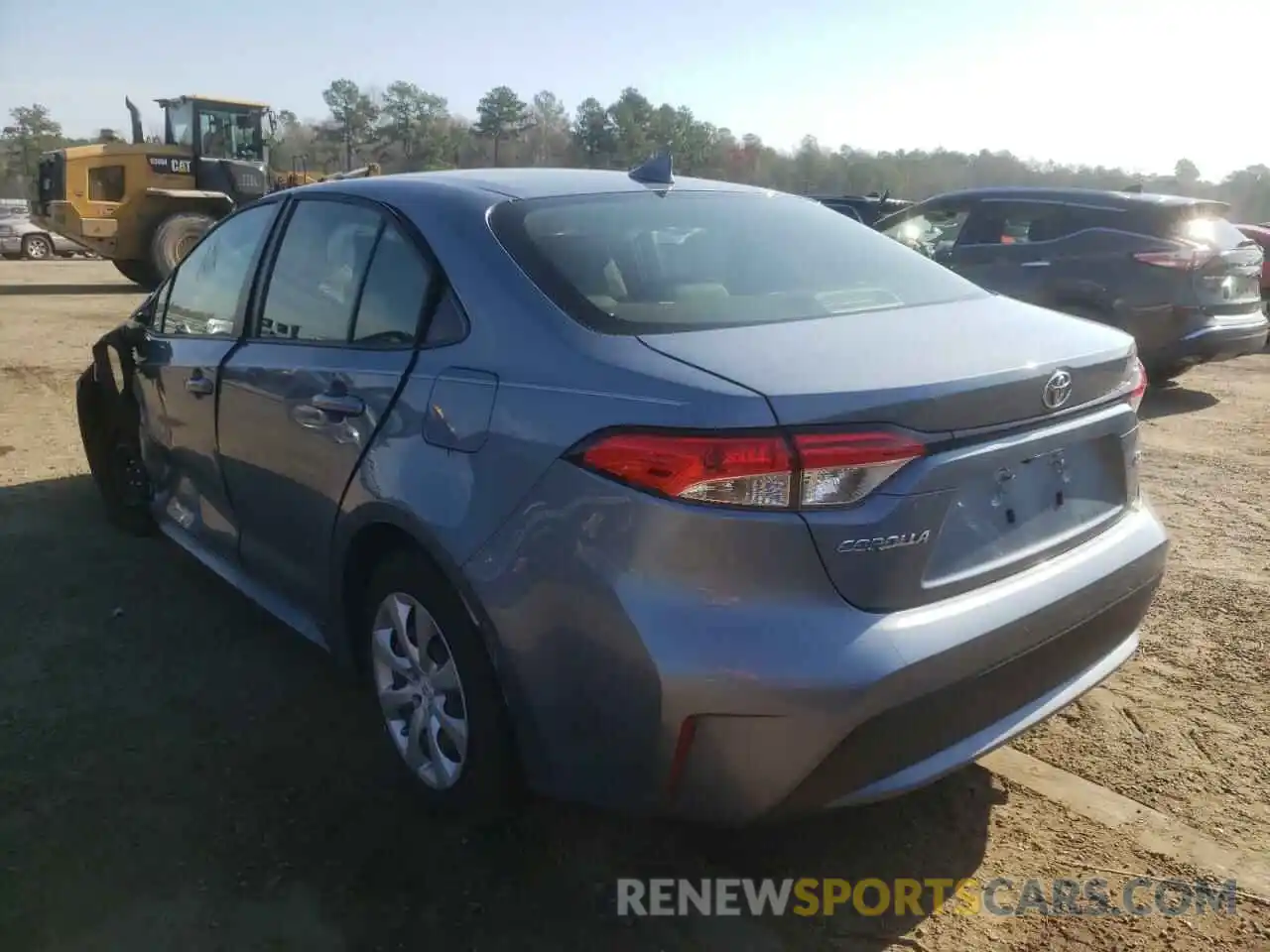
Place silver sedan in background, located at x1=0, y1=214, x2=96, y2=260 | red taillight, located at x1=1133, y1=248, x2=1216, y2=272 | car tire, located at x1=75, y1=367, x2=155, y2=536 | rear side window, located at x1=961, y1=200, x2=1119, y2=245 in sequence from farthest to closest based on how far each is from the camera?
silver sedan in background, located at x1=0, y1=214, x2=96, y2=260 < rear side window, located at x1=961, y1=200, x2=1119, y2=245 < red taillight, located at x1=1133, y1=248, x2=1216, y2=272 < car tire, located at x1=75, y1=367, x2=155, y2=536

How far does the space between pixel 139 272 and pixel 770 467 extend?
17386 mm

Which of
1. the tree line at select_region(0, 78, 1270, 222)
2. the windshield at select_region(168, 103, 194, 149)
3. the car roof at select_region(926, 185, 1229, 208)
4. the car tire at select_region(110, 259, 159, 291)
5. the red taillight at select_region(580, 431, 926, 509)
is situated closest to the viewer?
the red taillight at select_region(580, 431, 926, 509)

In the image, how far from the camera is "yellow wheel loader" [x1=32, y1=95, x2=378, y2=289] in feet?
52.2

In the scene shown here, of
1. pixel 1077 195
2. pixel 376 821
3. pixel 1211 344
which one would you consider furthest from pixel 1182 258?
pixel 376 821

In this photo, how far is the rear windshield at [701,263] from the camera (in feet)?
8.11

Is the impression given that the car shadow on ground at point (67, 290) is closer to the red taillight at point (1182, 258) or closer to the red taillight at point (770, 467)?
the red taillight at point (1182, 258)

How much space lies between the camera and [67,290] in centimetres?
1720

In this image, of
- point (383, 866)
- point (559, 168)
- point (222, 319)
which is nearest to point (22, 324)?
point (222, 319)

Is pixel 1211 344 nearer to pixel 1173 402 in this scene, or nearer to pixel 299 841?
pixel 1173 402

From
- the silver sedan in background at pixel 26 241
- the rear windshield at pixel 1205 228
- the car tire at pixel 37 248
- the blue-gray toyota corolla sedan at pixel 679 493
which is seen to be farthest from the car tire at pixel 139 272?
the blue-gray toyota corolla sedan at pixel 679 493

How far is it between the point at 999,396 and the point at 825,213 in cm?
145

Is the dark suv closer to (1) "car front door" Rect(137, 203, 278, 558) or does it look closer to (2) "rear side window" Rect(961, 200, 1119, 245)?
(2) "rear side window" Rect(961, 200, 1119, 245)

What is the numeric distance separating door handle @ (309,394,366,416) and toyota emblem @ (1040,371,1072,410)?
5.50ft

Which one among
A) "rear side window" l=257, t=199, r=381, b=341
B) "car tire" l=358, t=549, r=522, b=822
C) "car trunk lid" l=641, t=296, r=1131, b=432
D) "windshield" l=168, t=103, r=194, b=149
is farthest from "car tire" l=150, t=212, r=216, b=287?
"car trunk lid" l=641, t=296, r=1131, b=432
